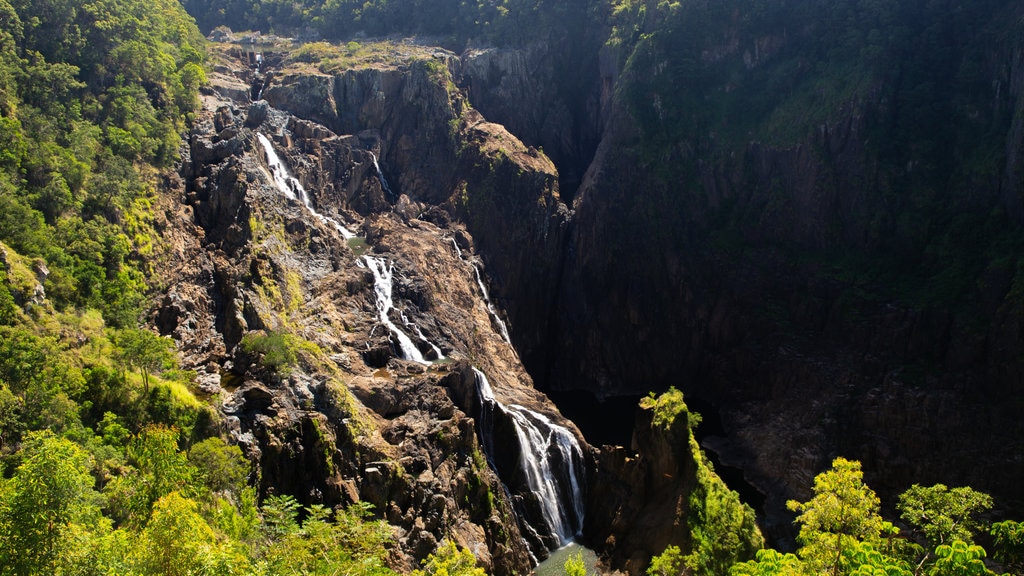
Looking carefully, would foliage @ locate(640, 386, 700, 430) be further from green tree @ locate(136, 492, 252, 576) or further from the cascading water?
green tree @ locate(136, 492, 252, 576)

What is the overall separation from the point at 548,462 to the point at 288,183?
1289 inches

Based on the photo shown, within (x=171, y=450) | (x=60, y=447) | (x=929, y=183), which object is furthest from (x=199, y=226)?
(x=929, y=183)

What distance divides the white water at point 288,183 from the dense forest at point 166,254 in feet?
22.0

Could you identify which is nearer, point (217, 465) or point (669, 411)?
point (217, 465)

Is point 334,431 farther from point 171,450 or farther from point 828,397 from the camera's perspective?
point 828,397

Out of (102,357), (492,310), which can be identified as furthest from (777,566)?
(492,310)

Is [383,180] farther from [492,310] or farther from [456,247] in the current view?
[492,310]

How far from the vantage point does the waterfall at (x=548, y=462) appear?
148 feet

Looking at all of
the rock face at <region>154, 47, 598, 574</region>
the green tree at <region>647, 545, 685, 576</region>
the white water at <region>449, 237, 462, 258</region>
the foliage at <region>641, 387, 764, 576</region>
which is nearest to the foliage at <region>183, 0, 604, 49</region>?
the rock face at <region>154, 47, 598, 574</region>

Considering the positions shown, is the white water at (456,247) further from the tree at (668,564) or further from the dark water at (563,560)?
the tree at (668,564)

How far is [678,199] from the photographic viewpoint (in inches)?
2692

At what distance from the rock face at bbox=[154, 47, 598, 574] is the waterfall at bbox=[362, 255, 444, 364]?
0.91 ft

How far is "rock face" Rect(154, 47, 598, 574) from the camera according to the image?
1502 inches

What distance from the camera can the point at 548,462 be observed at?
46219 millimetres
